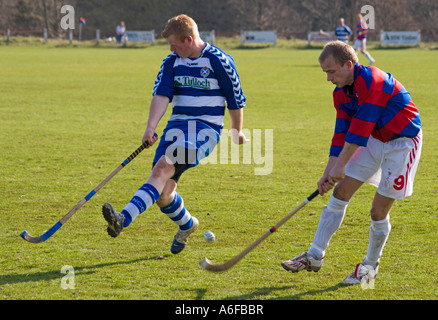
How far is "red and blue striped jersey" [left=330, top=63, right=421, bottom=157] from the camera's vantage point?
4141 mm

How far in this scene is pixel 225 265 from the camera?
14.9 ft

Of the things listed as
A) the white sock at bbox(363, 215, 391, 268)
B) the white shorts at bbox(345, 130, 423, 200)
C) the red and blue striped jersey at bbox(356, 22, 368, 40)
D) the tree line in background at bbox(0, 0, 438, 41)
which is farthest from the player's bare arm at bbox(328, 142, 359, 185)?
the tree line in background at bbox(0, 0, 438, 41)

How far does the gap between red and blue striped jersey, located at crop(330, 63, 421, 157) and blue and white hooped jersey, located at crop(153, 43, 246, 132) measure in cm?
106

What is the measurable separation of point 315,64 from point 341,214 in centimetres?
2490

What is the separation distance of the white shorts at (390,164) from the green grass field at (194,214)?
75cm

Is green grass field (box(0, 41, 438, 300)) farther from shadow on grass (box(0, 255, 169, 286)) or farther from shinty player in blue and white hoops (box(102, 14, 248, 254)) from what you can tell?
shinty player in blue and white hoops (box(102, 14, 248, 254))

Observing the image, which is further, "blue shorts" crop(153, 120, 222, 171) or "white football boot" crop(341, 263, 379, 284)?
"blue shorts" crop(153, 120, 222, 171)

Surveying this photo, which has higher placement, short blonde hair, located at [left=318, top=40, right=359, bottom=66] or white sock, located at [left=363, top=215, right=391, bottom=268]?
short blonde hair, located at [left=318, top=40, right=359, bottom=66]

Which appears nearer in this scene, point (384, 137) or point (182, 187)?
point (384, 137)

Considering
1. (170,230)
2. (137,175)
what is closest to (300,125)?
(137,175)

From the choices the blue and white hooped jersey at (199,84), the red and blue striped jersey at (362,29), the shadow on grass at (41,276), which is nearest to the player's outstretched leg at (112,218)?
the shadow on grass at (41,276)

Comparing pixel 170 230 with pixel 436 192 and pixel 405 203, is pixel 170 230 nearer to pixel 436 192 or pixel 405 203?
pixel 405 203

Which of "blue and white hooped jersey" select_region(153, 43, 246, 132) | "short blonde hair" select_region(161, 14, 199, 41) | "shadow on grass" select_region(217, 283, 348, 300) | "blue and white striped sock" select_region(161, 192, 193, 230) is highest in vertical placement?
"short blonde hair" select_region(161, 14, 199, 41)

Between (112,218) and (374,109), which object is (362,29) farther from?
(112,218)
